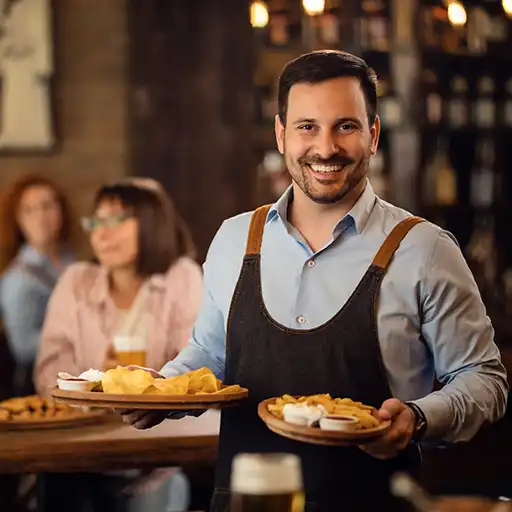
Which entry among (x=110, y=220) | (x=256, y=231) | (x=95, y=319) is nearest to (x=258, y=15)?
(x=110, y=220)

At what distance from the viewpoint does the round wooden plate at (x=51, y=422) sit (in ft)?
8.64

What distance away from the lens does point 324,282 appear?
199cm

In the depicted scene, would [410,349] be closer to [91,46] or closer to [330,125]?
[330,125]

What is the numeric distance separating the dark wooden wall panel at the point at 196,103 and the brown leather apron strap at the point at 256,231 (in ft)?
9.41

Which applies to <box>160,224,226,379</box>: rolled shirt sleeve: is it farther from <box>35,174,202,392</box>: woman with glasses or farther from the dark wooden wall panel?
the dark wooden wall panel

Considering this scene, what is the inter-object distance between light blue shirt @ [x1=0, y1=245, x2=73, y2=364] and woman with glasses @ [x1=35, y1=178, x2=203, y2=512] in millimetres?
494

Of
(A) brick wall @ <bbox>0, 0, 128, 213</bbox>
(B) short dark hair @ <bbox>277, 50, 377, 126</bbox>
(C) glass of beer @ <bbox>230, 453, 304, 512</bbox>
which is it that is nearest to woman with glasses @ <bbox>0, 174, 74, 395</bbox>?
(A) brick wall @ <bbox>0, 0, 128, 213</bbox>

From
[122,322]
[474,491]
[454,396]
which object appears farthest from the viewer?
[474,491]

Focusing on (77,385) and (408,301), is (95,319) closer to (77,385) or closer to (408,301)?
(77,385)

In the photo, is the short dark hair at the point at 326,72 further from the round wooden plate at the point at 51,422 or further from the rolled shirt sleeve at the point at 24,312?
the rolled shirt sleeve at the point at 24,312

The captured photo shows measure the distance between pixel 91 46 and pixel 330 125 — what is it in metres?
3.39

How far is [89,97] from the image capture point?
5.10m

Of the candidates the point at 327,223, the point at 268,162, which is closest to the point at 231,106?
the point at 268,162

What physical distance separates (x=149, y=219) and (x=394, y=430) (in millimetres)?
2056
